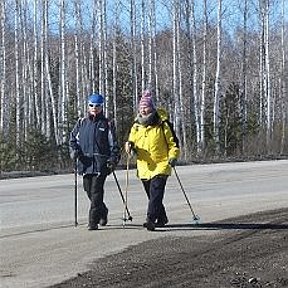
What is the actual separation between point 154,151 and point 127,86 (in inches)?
1510

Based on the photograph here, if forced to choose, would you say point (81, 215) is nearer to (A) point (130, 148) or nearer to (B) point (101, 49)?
(A) point (130, 148)

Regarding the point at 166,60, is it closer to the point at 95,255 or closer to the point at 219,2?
the point at 219,2

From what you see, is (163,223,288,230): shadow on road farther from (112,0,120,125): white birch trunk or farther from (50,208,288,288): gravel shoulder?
(112,0,120,125): white birch trunk

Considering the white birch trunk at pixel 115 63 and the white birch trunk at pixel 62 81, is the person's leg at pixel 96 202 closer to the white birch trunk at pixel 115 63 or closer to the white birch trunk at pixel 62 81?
the white birch trunk at pixel 62 81

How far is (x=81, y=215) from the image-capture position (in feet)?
47.2

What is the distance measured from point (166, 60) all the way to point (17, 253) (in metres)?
53.7

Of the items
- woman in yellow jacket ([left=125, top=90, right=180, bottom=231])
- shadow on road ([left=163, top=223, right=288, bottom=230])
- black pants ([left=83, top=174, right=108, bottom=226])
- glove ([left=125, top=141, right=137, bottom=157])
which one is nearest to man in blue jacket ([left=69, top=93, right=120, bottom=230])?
black pants ([left=83, top=174, right=108, bottom=226])

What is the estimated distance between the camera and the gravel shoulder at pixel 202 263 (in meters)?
8.31

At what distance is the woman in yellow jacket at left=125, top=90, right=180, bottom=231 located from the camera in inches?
470

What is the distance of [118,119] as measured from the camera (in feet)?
141

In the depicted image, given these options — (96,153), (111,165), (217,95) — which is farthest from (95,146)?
(217,95)

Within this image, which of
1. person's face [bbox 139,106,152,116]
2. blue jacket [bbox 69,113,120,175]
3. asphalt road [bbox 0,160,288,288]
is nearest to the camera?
asphalt road [bbox 0,160,288,288]

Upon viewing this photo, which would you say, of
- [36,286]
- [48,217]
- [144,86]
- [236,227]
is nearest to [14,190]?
[48,217]

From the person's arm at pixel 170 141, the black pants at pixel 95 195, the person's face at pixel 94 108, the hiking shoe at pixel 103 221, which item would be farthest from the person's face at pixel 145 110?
the hiking shoe at pixel 103 221
